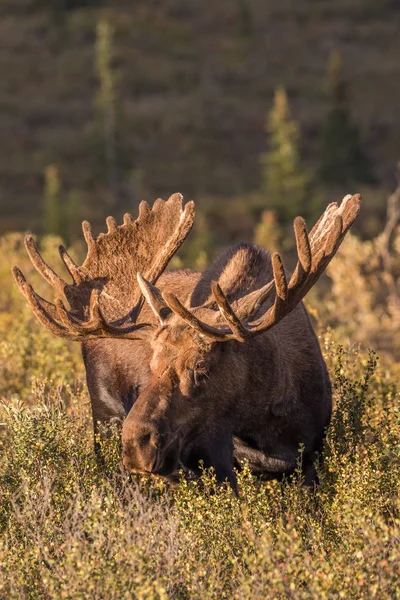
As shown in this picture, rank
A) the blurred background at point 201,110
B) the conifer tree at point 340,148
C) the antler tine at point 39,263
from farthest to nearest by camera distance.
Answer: the conifer tree at point 340,148 < the blurred background at point 201,110 < the antler tine at point 39,263

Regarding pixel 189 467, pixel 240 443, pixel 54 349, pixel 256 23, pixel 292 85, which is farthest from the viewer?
pixel 256 23

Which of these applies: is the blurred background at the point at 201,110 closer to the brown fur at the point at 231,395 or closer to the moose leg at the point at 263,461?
the brown fur at the point at 231,395

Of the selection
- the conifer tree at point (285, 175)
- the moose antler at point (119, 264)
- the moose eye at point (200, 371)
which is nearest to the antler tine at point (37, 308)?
the moose antler at point (119, 264)

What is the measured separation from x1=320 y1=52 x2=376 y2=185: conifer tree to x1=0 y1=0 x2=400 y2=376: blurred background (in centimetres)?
10

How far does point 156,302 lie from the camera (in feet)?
23.9

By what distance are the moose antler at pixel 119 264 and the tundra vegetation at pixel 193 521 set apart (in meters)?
0.75

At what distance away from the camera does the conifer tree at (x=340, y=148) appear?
242 feet

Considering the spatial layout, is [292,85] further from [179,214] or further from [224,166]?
[179,214]

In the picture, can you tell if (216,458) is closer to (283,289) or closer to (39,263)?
(283,289)

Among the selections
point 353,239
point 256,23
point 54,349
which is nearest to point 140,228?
point 54,349

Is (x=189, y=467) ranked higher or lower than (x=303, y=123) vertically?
lower

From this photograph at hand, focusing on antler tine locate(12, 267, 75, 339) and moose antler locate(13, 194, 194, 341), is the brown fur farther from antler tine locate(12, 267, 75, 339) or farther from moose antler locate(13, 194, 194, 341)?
antler tine locate(12, 267, 75, 339)

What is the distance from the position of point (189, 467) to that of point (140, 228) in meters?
2.39

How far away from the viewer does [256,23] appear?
111562 mm
